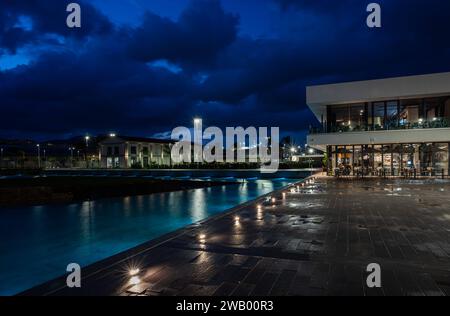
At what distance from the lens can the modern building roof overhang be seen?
64.8 ft

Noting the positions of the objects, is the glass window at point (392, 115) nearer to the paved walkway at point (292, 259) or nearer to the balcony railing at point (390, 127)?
the balcony railing at point (390, 127)

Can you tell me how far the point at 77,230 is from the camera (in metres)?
9.73

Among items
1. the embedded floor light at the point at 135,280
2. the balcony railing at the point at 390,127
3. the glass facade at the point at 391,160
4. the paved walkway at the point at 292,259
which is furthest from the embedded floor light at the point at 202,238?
the balcony railing at the point at 390,127

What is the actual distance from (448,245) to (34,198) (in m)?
16.3

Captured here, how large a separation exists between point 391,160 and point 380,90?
535 cm

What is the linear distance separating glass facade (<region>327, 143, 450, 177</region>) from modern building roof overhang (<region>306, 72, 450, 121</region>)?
3651mm

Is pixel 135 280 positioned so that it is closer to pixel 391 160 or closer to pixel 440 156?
pixel 391 160

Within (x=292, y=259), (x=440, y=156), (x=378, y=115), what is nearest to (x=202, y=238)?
(x=292, y=259)

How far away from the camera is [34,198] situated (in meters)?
14.5

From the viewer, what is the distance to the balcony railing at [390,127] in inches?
790

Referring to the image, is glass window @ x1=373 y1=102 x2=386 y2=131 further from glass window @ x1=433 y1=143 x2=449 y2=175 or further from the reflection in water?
the reflection in water

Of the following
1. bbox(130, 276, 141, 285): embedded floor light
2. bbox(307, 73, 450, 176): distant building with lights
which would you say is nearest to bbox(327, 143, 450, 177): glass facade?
bbox(307, 73, 450, 176): distant building with lights
